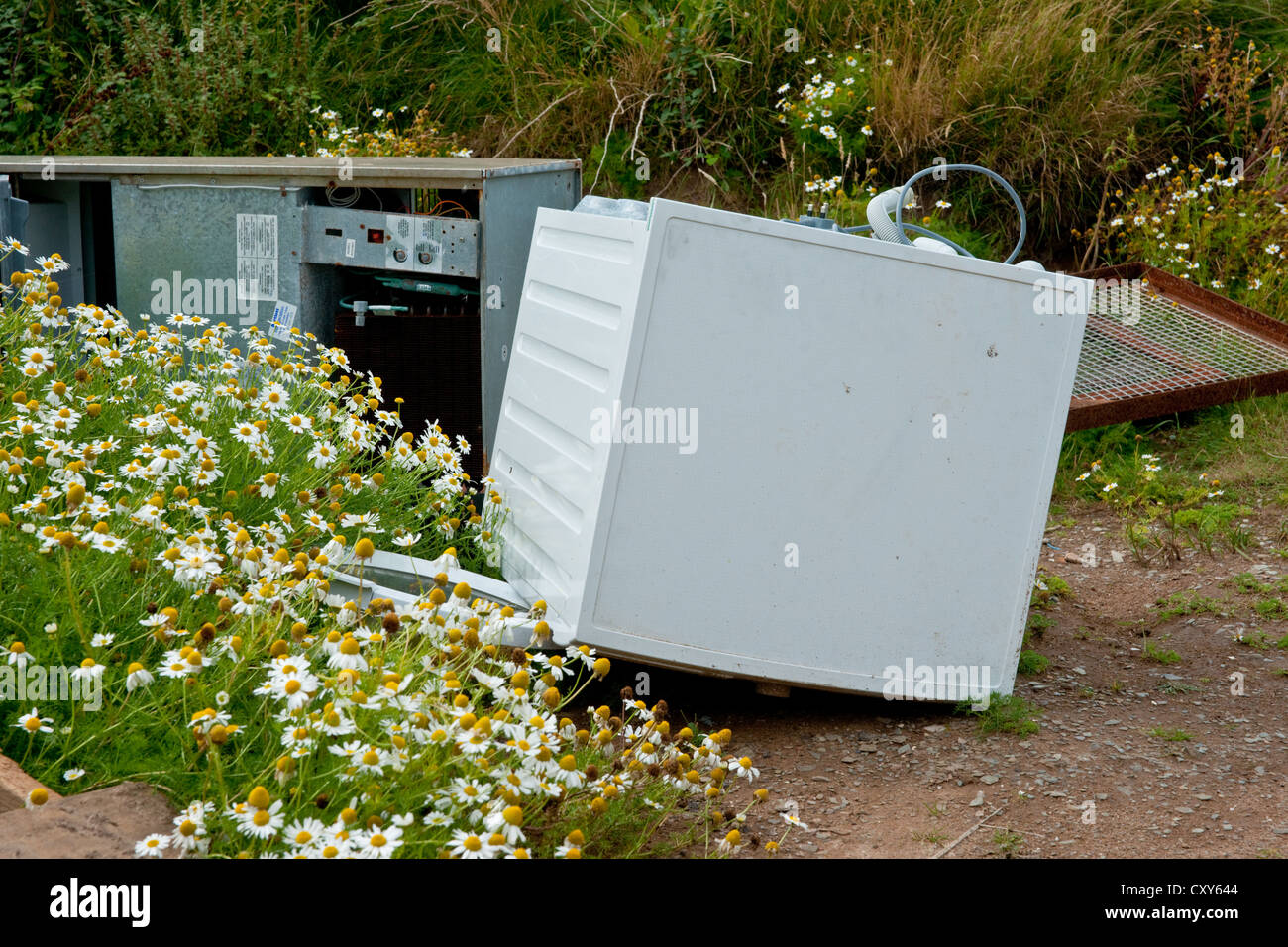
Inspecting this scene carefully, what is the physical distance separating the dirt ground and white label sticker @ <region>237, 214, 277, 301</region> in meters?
2.15

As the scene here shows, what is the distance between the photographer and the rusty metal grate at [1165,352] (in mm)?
5074

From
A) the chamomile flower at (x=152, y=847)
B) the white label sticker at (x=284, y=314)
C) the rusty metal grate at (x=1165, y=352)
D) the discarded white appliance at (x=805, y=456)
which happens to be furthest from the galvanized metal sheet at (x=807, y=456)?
the rusty metal grate at (x=1165, y=352)

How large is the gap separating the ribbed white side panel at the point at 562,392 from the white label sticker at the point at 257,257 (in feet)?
3.70

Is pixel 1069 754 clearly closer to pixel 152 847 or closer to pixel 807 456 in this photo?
pixel 807 456

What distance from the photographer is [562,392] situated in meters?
3.34

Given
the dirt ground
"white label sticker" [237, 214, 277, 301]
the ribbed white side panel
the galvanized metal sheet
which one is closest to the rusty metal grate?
the dirt ground

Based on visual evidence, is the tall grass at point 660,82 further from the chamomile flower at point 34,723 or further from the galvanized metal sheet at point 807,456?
the chamomile flower at point 34,723

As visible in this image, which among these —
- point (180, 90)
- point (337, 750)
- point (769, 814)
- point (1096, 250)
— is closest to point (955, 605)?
point (769, 814)

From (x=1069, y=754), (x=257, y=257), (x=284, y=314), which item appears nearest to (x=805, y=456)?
(x=1069, y=754)

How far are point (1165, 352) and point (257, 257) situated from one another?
13.0ft

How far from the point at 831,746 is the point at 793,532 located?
1.93ft

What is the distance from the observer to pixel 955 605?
123 inches

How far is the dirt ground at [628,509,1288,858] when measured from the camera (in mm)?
2621

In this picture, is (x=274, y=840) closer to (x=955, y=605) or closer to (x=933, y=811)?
(x=933, y=811)
